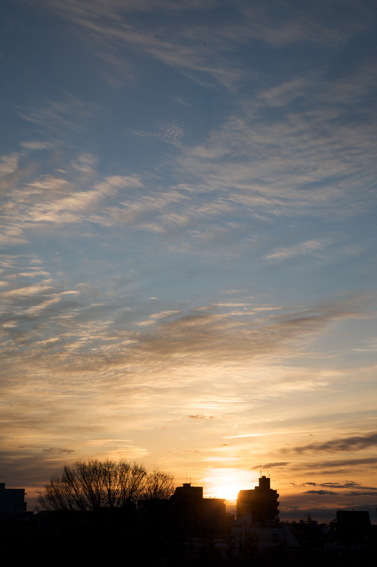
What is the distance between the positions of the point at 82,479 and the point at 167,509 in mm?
11700

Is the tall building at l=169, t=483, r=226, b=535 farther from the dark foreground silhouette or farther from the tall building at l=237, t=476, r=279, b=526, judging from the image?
the tall building at l=237, t=476, r=279, b=526

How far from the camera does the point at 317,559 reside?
91.1m

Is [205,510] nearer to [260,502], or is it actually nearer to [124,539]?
[260,502]

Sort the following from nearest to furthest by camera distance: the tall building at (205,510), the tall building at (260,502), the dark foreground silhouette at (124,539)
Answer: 1. the dark foreground silhouette at (124,539)
2. the tall building at (205,510)
3. the tall building at (260,502)

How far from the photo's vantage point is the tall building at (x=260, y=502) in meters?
160

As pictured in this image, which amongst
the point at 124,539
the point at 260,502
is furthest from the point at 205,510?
the point at 124,539

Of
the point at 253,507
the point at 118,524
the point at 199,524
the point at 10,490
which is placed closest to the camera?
the point at 118,524

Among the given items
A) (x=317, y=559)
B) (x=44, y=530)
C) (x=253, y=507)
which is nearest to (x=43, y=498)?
(x=44, y=530)

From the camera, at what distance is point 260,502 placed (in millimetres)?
162375

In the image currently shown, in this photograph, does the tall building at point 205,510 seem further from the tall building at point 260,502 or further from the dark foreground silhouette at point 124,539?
the tall building at point 260,502

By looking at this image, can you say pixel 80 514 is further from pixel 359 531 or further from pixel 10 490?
pixel 359 531

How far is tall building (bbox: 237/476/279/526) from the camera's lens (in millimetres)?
159525

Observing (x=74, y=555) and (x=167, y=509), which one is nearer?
(x=74, y=555)

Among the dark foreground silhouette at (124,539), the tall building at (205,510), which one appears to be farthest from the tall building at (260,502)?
the dark foreground silhouette at (124,539)
